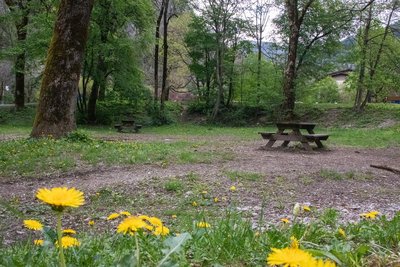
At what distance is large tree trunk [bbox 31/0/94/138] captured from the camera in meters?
10.2

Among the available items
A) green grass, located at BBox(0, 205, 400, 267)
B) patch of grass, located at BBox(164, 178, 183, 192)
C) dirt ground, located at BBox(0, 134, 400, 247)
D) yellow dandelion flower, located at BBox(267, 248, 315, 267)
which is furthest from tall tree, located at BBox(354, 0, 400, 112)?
yellow dandelion flower, located at BBox(267, 248, 315, 267)

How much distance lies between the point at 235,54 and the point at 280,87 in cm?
513

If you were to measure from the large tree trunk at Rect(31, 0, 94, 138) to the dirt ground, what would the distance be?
3.43 m

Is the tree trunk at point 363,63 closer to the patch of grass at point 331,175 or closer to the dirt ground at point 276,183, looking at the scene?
the dirt ground at point 276,183

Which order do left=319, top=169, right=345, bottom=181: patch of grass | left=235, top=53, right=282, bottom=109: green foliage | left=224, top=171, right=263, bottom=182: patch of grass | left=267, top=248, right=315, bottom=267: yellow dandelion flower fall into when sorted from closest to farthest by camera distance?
left=267, top=248, right=315, bottom=267: yellow dandelion flower
left=224, top=171, right=263, bottom=182: patch of grass
left=319, top=169, right=345, bottom=181: patch of grass
left=235, top=53, right=282, bottom=109: green foliage

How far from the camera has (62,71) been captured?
1020 cm

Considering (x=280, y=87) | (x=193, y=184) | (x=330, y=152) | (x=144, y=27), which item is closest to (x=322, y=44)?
(x=280, y=87)

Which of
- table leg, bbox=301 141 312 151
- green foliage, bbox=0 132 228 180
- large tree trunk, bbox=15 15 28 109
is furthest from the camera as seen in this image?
large tree trunk, bbox=15 15 28 109

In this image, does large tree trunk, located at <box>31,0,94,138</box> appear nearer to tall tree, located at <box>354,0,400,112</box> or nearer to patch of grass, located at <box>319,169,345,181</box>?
patch of grass, located at <box>319,169,345,181</box>

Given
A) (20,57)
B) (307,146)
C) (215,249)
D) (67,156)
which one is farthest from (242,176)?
(20,57)

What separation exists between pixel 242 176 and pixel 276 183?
2.07ft

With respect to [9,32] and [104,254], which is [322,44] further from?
[104,254]

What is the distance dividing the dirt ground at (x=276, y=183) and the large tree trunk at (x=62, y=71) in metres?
3.43

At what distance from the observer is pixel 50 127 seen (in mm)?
10297
